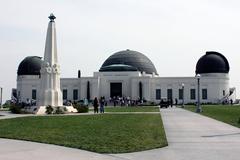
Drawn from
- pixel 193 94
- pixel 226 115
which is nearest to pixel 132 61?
pixel 193 94

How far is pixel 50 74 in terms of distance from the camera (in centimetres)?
4006

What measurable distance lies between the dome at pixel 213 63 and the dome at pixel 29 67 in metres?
41.8

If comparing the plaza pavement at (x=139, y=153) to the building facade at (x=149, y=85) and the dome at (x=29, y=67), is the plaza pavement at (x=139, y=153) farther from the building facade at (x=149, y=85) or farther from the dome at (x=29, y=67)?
the dome at (x=29, y=67)

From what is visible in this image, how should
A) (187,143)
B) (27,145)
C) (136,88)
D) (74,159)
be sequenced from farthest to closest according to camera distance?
(136,88) → (187,143) → (27,145) → (74,159)

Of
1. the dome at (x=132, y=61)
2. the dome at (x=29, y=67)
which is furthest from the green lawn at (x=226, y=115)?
the dome at (x=29, y=67)

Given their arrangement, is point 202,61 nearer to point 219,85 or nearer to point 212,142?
point 219,85

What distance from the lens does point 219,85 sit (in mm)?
99312

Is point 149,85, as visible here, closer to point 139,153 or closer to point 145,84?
point 145,84

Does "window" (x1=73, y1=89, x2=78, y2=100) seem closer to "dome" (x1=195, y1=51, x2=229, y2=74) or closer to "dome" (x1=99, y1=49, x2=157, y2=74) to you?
"dome" (x1=99, y1=49, x2=157, y2=74)

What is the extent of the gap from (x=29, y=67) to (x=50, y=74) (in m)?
69.4

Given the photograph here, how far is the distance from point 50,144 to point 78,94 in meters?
88.9

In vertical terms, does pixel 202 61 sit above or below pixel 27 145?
above

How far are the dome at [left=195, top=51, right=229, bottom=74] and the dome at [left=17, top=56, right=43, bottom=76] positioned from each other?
41775 mm

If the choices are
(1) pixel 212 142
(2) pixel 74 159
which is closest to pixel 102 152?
(2) pixel 74 159
